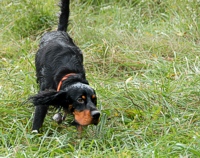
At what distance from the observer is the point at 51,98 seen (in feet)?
13.5

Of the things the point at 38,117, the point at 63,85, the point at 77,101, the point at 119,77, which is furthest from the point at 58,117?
the point at 119,77

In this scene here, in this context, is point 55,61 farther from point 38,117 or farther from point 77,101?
point 77,101

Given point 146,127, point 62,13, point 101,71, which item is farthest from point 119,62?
point 146,127

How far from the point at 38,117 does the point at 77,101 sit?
53cm

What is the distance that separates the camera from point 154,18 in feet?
25.1

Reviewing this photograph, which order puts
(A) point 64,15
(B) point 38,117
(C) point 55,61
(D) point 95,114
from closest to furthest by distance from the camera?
(D) point 95,114
(B) point 38,117
(C) point 55,61
(A) point 64,15

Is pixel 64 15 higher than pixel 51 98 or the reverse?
higher

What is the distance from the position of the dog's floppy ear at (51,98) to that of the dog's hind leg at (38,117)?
258mm

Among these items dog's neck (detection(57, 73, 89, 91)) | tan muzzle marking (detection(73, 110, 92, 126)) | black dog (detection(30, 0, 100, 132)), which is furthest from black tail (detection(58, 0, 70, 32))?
tan muzzle marking (detection(73, 110, 92, 126))

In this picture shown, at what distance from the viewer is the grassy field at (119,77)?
4.00 m

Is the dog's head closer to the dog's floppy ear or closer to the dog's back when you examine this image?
the dog's floppy ear

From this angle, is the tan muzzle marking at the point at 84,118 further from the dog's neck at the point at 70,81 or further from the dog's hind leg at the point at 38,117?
the dog's hind leg at the point at 38,117

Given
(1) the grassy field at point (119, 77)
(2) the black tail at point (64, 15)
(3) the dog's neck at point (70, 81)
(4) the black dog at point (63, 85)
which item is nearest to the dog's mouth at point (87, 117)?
(4) the black dog at point (63, 85)

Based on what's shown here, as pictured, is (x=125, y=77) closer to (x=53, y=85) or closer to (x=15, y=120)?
(x=53, y=85)
